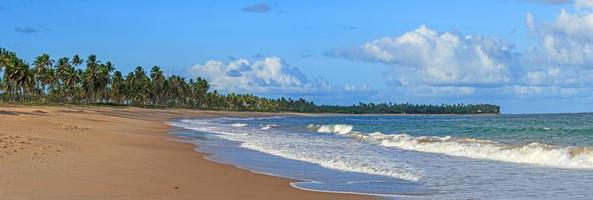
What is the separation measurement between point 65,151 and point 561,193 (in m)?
13.7

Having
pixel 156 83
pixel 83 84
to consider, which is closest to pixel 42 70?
pixel 83 84

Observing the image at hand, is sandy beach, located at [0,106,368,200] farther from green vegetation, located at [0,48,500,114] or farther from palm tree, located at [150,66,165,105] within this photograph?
palm tree, located at [150,66,165,105]

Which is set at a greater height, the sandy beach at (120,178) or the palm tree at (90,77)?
the palm tree at (90,77)

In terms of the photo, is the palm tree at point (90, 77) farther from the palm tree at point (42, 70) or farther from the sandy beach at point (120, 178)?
the sandy beach at point (120, 178)

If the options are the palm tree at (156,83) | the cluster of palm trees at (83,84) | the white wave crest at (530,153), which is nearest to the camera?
the white wave crest at (530,153)

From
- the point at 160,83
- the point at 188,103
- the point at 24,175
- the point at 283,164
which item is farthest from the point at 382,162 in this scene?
the point at 188,103

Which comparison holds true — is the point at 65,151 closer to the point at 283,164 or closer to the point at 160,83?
the point at 283,164

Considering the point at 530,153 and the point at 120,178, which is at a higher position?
the point at 530,153

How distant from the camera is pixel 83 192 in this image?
11320mm

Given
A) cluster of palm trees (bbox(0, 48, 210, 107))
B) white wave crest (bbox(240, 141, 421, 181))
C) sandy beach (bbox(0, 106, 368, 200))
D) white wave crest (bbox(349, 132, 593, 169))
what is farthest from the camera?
cluster of palm trees (bbox(0, 48, 210, 107))

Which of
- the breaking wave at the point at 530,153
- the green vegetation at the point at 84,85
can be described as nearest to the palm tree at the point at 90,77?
the green vegetation at the point at 84,85

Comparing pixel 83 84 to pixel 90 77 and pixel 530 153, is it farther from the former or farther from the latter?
pixel 530 153

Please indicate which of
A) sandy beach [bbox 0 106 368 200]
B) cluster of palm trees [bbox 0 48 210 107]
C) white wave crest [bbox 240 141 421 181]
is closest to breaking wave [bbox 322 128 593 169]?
white wave crest [bbox 240 141 421 181]

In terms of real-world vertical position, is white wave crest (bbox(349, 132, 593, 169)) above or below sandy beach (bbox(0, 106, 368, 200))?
above
